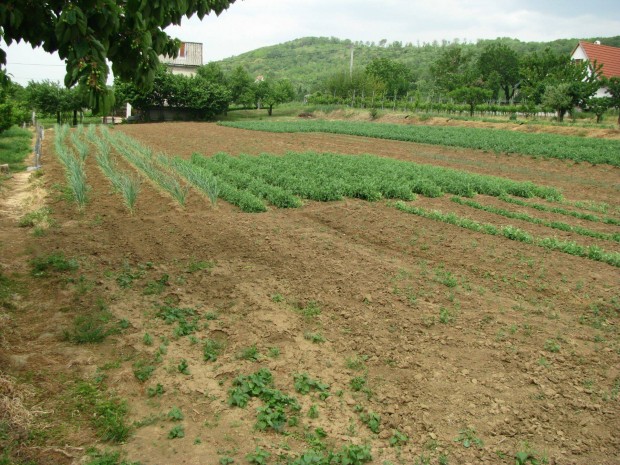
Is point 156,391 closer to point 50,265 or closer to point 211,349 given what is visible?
point 211,349

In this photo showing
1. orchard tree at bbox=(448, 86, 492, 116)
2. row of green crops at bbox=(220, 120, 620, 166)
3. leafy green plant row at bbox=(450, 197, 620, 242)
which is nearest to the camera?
leafy green plant row at bbox=(450, 197, 620, 242)

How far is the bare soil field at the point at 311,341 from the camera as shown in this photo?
Answer: 11.2 ft

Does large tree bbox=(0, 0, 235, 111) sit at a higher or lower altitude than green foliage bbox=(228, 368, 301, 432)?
higher

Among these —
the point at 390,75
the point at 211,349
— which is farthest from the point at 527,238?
the point at 390,75

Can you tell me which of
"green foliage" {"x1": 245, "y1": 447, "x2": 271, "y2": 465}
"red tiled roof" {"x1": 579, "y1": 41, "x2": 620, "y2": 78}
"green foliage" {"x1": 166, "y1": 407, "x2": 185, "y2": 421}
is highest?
"red tiled roof" {"x1": 579, "y1": 41, "x2": 620, "y2": 78}

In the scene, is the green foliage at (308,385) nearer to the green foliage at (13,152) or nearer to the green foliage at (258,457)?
the green foliage at (258,457)

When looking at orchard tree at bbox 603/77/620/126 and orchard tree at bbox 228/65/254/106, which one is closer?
orchard tree at bbox 603/77/620/126

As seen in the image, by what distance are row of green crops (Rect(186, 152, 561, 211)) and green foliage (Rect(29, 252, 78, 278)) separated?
4.09 metres

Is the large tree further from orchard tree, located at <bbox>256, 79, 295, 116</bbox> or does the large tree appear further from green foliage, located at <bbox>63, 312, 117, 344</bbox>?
orchard tree, located at <bbox>256, 79, 295, 116</bbox>

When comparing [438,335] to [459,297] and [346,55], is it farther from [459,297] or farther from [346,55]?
[346,55]

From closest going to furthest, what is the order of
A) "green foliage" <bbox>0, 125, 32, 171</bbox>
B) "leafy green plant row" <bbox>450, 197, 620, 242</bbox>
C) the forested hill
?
"leafy green plant row" <bbox>450, 197, 620, 242</bbox> → "green foliage" <bbox>0, 125, 32, 171</bbox> → the forested hill

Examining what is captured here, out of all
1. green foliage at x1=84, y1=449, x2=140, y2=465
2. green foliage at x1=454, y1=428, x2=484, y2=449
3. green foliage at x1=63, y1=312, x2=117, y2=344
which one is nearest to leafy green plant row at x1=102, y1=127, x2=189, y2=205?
green foliage at x1=63, y1=312, x2=117, y2=344

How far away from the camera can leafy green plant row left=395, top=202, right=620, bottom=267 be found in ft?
23.0

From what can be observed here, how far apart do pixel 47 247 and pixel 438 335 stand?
17.5 ft
